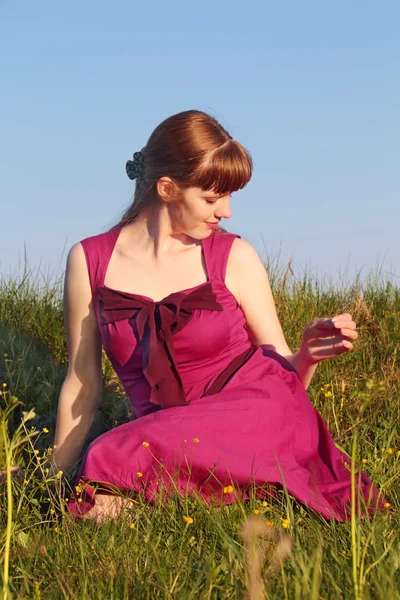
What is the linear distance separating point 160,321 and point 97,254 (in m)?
0.57

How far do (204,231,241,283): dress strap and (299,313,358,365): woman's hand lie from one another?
59 cm

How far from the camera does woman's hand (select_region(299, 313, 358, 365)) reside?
10.8 feet

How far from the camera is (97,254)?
4055 millimetres

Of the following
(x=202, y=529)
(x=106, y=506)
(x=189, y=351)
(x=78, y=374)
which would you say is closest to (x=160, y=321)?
(x=189, y=351)

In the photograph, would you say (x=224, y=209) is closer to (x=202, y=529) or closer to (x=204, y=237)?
(x=204, y=237)

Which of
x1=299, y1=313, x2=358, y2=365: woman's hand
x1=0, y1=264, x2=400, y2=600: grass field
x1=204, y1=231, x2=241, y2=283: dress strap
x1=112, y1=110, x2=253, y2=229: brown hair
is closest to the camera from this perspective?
x1=0, y1=264, x2=400, y2=600: grass field

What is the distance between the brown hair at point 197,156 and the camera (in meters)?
3.74

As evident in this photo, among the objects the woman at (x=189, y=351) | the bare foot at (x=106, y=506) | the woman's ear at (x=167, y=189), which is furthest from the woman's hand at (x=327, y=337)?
the bare foot at (x=106, y=506)

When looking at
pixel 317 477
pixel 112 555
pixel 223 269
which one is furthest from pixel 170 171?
pixel 112 555

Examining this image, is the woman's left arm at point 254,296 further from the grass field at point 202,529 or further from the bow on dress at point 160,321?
the grass field at point 202,529

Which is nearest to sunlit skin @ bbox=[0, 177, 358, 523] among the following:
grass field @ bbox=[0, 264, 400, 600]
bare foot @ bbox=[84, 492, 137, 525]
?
grass field @ bbox=[0, 264, 400, 600]

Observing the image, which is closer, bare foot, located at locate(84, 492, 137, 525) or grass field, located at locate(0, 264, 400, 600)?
grass field, located at locate(0, 264, 400, 600)

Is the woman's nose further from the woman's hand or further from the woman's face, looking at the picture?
the woman's hand

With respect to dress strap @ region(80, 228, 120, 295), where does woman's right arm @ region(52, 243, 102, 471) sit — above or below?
below
